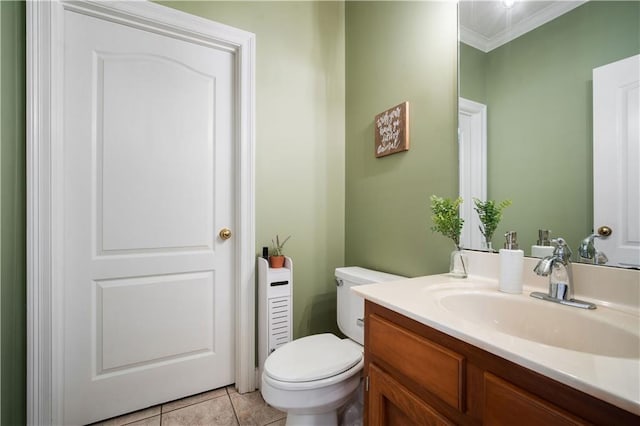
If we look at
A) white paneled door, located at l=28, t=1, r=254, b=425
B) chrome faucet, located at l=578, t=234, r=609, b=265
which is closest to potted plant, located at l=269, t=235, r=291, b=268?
white paneled door, located at l=28, t=1, r=254, b=425

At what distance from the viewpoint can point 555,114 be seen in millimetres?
911

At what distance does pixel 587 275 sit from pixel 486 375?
1.75 feet

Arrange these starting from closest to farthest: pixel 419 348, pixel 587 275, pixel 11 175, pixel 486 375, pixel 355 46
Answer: pixel 486 375, pixel 419 348, pixel 587 275, pixel 11 175, pixel 355 46

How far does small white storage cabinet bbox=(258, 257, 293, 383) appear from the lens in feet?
5.12

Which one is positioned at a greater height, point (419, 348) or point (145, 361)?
point (419, 348)

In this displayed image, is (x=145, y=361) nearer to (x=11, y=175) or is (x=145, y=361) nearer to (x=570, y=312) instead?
(x=11, y=175)

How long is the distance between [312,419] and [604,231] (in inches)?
48.5

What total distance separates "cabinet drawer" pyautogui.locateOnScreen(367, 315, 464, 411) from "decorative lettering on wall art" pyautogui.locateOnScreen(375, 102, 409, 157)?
95 cm

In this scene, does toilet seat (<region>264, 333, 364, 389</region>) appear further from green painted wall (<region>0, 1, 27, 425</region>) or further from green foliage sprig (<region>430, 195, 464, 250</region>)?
green painted wall (<region>0, 1, 27, 425</region>)

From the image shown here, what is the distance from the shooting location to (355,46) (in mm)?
1875

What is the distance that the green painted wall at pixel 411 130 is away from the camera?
1.28 metres

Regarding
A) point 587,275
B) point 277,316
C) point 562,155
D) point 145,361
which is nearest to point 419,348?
point 587,275

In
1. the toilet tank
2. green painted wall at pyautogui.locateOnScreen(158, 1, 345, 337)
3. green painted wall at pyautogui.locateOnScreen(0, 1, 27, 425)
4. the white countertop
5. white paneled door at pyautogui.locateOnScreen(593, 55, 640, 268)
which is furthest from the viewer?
green painted wall at pyautogui.locateOnScreen(158, 1, 345, 337)

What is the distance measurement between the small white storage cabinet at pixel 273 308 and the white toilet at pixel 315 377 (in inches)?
10.2
